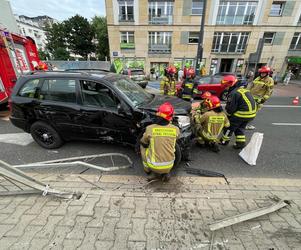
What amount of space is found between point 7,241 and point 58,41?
43.4 meters

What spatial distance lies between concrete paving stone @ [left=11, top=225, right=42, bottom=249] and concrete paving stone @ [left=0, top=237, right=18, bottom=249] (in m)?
0.04

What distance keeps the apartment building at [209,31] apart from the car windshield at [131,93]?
18.0 metres

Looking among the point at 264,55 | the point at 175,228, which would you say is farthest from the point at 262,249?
the point at 264,55

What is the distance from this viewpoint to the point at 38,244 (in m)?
1.64

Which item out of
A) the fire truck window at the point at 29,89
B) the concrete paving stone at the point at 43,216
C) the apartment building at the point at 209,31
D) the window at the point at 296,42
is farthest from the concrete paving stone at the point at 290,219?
the window at the point at 296,42

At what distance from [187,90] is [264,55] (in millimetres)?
20366

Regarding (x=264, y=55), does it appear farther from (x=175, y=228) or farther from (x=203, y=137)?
(x=175, y=228)

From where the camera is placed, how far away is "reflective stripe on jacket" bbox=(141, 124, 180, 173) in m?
2.30

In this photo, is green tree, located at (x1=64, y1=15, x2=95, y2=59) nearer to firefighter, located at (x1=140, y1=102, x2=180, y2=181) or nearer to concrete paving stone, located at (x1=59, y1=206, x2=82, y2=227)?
firefighter, located at (x1=140, y1=102, x2=180, y2=181)

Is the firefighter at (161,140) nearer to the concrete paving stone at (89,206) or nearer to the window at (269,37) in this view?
the concrete paving stone at (89,206)

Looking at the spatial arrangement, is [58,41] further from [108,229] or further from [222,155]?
[108,229]

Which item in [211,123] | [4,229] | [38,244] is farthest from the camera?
[211,123]

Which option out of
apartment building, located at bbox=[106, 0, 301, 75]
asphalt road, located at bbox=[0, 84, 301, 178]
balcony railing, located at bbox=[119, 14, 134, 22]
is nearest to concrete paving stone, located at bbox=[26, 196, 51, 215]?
asphalt road, located at bbox=[0, 84, 301, 178]

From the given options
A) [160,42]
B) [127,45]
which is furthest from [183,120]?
[127,45]
